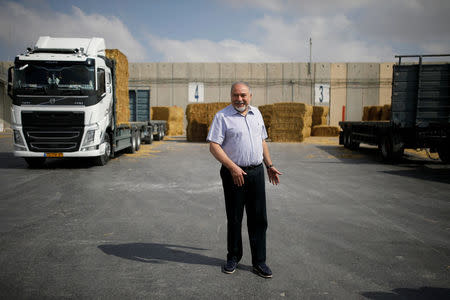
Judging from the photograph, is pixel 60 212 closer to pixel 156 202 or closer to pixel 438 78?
pixel 156 202

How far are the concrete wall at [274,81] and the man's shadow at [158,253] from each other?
28.8m

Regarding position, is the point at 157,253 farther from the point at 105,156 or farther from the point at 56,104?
the point at 105,156

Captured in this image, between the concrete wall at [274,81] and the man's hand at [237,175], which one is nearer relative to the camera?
the man's hand at [237,175]

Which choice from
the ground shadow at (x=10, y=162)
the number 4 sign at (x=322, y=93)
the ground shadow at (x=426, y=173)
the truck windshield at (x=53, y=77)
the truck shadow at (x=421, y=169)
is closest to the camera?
the ground shadow at (x=426, y=173)

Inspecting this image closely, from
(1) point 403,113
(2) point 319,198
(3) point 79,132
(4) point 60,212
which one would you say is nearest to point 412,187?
(2) point 319,198

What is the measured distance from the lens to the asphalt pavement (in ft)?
10.4

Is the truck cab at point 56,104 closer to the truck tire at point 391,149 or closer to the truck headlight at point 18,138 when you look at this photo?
the truck headlight at point 18,138

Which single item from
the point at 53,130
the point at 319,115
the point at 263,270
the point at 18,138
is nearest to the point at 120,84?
the point at 53,130

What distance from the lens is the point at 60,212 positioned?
18.7 feet

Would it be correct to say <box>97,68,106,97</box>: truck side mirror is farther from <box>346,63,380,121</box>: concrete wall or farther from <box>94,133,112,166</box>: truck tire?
<box>346,63,380,121</box>: concrete wall

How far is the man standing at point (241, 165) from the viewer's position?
3.30 meters

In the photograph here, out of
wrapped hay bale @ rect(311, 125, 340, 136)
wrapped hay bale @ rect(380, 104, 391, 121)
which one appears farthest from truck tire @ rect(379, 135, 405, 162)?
wrapped hay bale @ rect(311, 125, 340, 136)

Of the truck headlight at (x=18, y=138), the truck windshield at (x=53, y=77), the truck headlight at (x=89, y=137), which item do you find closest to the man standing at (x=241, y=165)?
the truck headlight at (x=89, y=137)

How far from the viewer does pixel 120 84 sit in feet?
43.9
